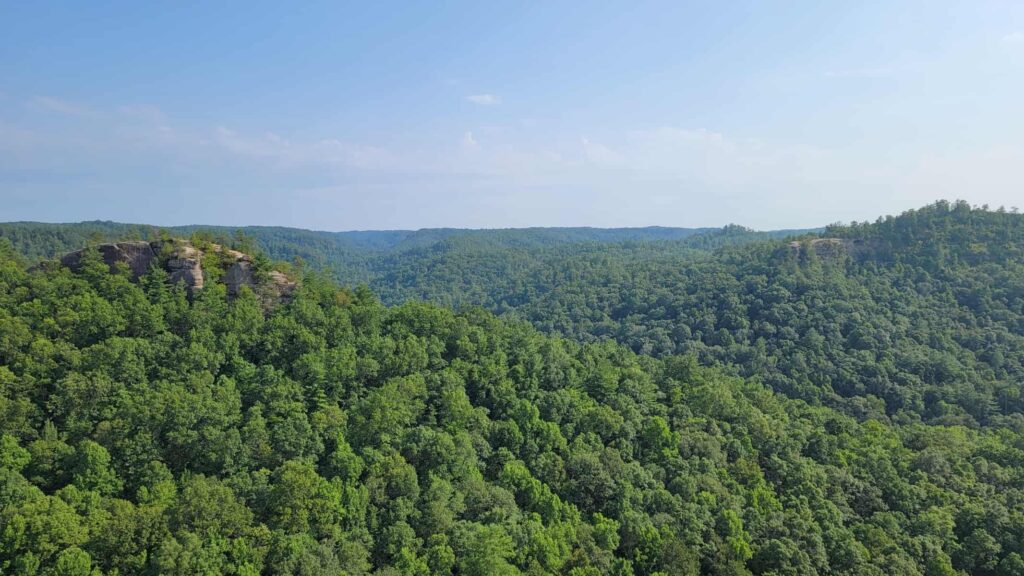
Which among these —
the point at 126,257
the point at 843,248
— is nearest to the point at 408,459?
the point at 126,257

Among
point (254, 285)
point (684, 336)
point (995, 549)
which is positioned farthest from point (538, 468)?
point (684, 336)

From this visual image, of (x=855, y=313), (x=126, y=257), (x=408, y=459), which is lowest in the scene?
(x=408, y=459)

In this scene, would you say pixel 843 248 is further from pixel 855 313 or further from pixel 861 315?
pixel 855 313

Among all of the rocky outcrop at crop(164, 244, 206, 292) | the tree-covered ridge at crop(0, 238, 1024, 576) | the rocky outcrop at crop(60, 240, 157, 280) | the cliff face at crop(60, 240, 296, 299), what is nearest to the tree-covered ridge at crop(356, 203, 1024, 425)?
the tree-covered ridge at crop(0, 238, 1024, 576)

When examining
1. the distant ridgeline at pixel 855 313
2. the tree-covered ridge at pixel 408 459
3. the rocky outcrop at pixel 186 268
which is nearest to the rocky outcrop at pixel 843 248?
the distant ridgeline at pixel 855 313

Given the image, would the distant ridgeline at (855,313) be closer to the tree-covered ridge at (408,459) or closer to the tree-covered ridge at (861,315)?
the tree-covered ridge at (861,315)

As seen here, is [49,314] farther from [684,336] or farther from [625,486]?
[684,336]

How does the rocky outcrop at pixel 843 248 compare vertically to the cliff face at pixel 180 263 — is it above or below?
above
